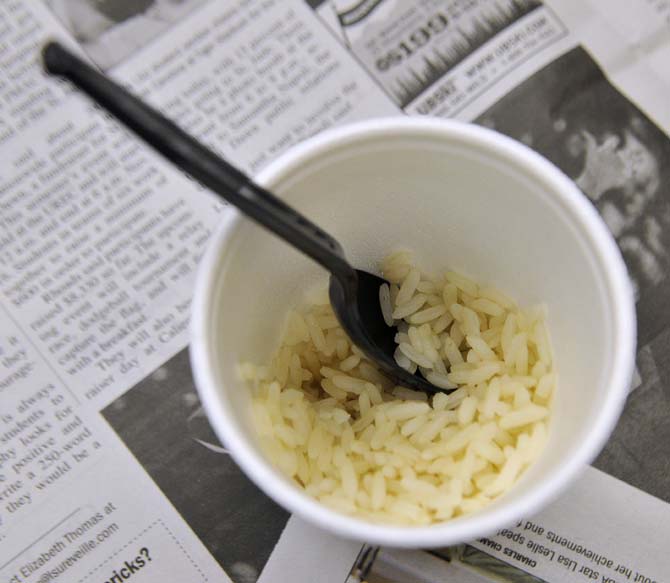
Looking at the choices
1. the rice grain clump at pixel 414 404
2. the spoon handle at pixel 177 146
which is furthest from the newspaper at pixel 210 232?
the spoon handle at pixel 177 146

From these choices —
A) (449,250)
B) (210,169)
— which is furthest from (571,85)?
(210,169)

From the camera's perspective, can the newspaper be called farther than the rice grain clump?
Yes

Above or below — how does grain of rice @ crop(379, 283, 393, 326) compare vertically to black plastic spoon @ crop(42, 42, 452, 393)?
below

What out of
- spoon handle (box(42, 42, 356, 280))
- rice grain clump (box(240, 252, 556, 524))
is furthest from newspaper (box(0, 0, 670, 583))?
spoon handle (box(42, 42, 356, 280))

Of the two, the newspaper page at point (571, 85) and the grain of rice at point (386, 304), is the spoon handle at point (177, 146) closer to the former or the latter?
the grain of rice at point (386, 304)

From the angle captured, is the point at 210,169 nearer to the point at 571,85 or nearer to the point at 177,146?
the point at 177,146

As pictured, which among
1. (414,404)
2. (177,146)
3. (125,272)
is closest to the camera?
(177,146)

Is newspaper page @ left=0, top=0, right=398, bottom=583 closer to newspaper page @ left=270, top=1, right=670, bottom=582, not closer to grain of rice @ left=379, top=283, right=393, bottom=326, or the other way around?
newspaper page @ left=270, top=1, right=670, bottom=582

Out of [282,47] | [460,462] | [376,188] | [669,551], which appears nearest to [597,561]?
[669,551]
